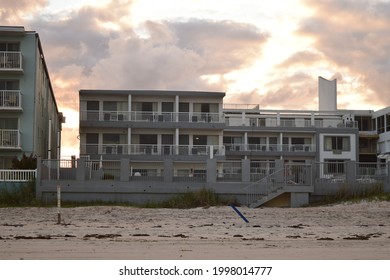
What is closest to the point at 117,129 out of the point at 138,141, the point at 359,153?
the point at 138,141

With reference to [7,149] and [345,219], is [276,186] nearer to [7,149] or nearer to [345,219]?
[345,219]

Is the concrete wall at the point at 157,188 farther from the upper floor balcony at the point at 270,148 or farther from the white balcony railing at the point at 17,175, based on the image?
the upper floor balcony at the point at 270,148

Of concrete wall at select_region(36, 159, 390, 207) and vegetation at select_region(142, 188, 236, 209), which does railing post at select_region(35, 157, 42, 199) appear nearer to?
concrete wall at select_region(36, 159, 390, 207)

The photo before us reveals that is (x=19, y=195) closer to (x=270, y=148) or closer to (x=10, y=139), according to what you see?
(x=10, y=139)

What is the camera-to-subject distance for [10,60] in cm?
4834

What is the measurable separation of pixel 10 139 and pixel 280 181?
61.4 ft

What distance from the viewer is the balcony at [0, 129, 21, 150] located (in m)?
47.2

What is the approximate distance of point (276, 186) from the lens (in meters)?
39.1

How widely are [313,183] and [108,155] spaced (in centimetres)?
2788

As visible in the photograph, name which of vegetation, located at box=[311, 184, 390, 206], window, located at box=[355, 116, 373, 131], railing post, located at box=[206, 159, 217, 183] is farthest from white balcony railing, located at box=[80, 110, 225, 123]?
vegetation, located at box=[311, 184, 390, 206]

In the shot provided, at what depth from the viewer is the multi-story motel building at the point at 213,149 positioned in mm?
39031

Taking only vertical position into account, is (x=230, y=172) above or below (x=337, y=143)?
below

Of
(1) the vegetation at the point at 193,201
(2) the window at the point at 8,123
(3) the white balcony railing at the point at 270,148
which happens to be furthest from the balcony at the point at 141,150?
(1) the vegetation at the point at 193,201

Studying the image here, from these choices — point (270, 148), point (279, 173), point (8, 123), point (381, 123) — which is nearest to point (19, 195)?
point (8, 123)
